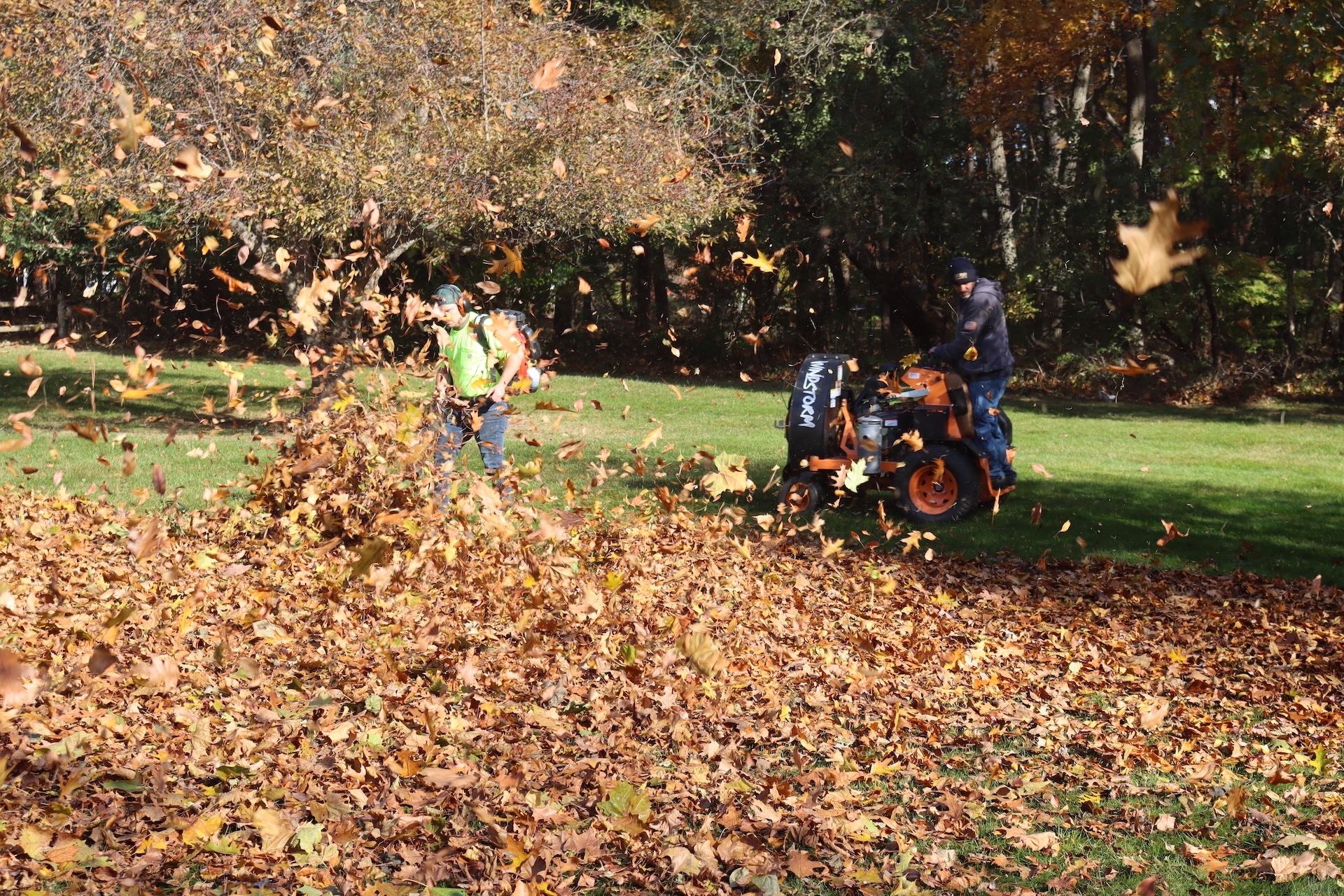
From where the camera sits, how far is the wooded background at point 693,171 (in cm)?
1343

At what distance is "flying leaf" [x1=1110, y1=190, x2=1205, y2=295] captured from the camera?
15.5 feet

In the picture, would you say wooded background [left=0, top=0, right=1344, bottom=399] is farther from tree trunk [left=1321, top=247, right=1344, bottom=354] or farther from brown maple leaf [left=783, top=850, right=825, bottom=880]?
brown maple leaf [left=783, top=850, right=825, bottom=880]

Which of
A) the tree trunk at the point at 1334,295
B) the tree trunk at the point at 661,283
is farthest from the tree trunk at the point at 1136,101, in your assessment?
the tree trunk at the point at 661,283

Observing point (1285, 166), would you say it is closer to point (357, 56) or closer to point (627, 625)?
point (357, 56)

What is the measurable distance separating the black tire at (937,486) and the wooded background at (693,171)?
1.55 metres

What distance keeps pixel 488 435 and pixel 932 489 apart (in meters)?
3.38

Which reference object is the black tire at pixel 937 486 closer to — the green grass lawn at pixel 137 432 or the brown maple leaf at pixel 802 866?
the green grass lawn at pixel 137 432

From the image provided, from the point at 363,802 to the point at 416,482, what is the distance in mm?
4075

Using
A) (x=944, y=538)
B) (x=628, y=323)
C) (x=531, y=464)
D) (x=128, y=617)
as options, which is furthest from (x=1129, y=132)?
(x=128, y=617)

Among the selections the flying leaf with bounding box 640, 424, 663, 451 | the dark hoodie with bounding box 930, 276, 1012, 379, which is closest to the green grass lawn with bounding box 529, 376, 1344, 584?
the flying leaf with bounding box 640, 424, 663, 451

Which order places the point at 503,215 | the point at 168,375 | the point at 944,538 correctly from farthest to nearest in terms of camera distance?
the point at 168,375
the point at 503,215
the point at 944,538

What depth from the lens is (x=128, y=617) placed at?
22.1 feet

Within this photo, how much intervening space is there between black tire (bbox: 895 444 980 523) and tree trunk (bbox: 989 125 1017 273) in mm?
16963

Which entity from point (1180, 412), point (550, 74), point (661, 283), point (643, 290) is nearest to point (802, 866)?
point (550, 74)
